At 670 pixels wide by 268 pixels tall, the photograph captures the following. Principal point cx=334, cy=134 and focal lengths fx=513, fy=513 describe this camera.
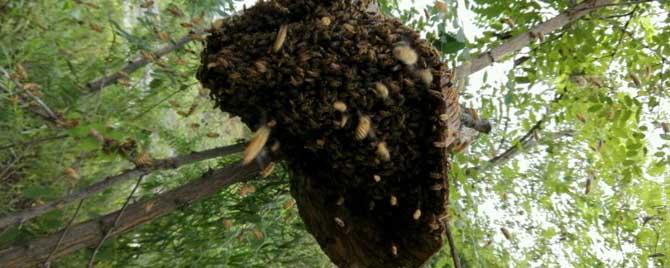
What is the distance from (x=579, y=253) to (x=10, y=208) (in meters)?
1.73

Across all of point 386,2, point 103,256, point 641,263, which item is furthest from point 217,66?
point 641,263

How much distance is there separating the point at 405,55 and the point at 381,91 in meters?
0.06

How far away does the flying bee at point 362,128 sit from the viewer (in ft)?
2.08

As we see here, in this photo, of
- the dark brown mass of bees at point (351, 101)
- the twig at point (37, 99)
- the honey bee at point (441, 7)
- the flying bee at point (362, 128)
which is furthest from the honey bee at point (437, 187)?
the twig at point (37, 99)

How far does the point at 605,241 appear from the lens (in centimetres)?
176

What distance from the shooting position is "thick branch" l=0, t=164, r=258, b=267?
81 cm

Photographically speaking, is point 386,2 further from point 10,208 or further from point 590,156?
point 10,208

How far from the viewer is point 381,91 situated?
64 cm

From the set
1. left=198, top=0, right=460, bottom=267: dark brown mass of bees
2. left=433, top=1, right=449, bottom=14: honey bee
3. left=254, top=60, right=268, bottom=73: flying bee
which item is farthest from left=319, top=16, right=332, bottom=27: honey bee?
→ left=433, top=1, right=449, bottom=14: honey bee

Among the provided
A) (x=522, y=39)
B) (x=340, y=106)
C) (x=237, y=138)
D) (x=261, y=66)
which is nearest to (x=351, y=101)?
(x=340, y=106)

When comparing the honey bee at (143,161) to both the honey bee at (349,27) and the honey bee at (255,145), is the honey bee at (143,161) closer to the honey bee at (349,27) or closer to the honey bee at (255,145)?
the honey bee at (255,145)

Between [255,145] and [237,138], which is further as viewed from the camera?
[237,138]

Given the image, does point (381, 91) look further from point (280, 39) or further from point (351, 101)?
point (280, 39)

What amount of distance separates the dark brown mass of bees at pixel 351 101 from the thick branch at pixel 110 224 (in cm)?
19
